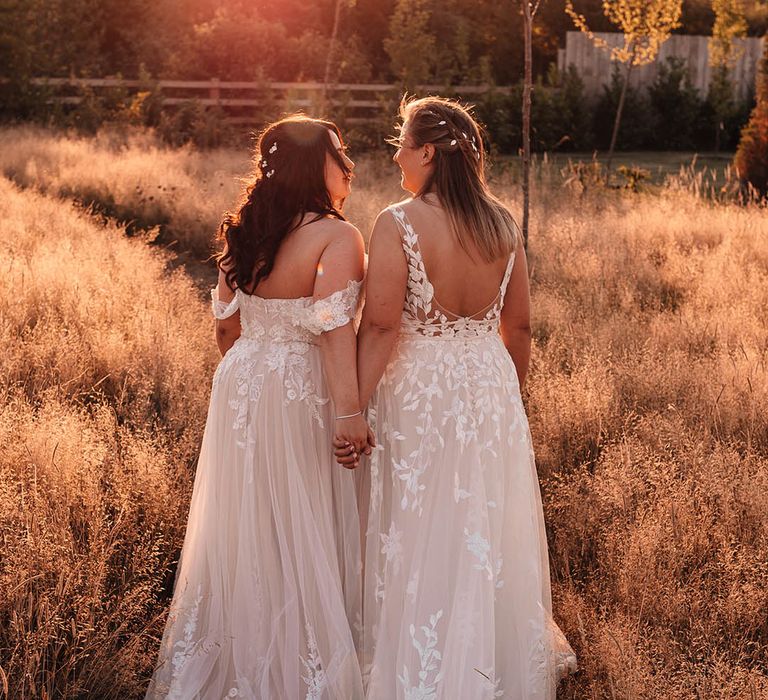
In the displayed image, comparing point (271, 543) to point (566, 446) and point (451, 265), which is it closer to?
point (451, 265)

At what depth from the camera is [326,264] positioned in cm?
301

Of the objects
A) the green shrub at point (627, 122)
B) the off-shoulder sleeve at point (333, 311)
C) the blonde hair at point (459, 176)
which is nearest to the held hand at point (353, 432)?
the off-shoulder sleeve at point (333, 311)

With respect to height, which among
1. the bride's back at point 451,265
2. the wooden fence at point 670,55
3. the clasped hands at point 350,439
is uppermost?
the wooden fence at point 670,55

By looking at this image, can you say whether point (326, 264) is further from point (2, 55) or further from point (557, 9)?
point (557, 9)

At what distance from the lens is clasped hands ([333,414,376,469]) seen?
300 cm

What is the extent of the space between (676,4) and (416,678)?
12.1 meters

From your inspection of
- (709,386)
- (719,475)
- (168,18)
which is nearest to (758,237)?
(709,386)

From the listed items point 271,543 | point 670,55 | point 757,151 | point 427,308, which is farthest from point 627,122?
point 271,543

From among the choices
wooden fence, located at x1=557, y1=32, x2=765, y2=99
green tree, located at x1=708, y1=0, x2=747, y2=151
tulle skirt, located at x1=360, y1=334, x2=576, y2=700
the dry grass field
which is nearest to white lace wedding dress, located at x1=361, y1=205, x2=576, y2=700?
tulle skirt, located at x1=360, y1=334, x2=576, y2=700

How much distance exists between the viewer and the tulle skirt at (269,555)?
3.07 metres

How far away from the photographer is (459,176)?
9.77ft

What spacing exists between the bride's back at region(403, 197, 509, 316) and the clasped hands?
1.57ft

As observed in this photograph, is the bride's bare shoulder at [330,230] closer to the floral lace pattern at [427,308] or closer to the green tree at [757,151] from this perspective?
the floral lace pattern at [427,308]

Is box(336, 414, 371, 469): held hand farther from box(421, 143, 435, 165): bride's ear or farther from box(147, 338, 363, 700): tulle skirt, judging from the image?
box(421, 143, 435, 165): bride's ear
